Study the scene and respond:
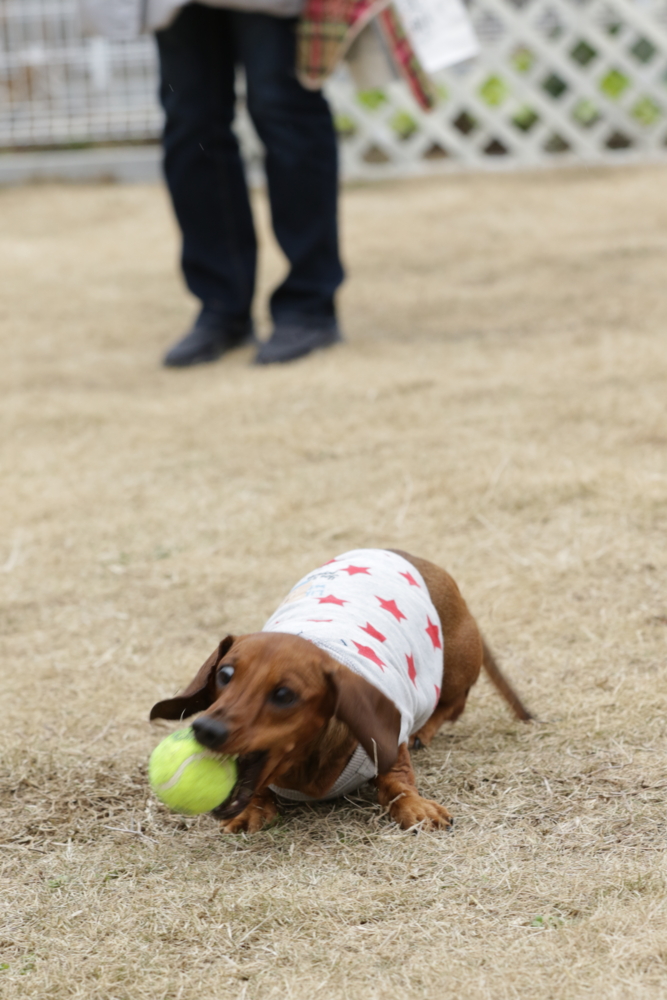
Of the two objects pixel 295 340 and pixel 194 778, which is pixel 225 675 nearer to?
pixel 194 778

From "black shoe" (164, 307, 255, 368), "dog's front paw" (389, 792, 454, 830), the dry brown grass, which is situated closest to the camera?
the dry brown grass

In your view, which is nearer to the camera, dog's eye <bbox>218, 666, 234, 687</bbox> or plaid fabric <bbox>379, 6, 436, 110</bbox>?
dog's eye <bbox>218, 666, 234, 687</bbox>

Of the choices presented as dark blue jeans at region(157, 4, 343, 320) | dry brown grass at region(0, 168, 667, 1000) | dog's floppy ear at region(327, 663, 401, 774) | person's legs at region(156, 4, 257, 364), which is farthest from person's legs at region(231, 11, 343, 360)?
dog's floppy ear at region(327, 663, 401, 774)

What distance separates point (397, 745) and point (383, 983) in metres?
0.37

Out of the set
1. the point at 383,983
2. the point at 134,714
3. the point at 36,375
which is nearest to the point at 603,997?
the point at 383,983

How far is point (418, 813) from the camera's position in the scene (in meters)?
1.62

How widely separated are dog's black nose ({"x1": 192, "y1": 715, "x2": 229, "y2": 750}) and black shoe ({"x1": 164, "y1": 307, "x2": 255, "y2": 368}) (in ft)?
9.06

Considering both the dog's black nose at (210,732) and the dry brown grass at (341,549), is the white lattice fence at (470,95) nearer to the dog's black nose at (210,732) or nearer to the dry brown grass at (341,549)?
the dry brown grass at (341,549)

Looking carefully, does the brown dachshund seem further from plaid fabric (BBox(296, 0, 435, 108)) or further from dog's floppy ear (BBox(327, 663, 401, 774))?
plaid fabric (BBox(296, 0, 435, 108))

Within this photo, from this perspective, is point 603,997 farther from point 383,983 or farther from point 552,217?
point 552,217

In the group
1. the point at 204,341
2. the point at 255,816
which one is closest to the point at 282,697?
the point at 255,816

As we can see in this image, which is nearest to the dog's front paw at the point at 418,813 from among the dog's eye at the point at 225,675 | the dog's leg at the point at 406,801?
the dog's leg at the point at 406,801

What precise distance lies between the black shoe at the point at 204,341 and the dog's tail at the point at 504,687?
2371mm

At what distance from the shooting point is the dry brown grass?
4.50 feet
